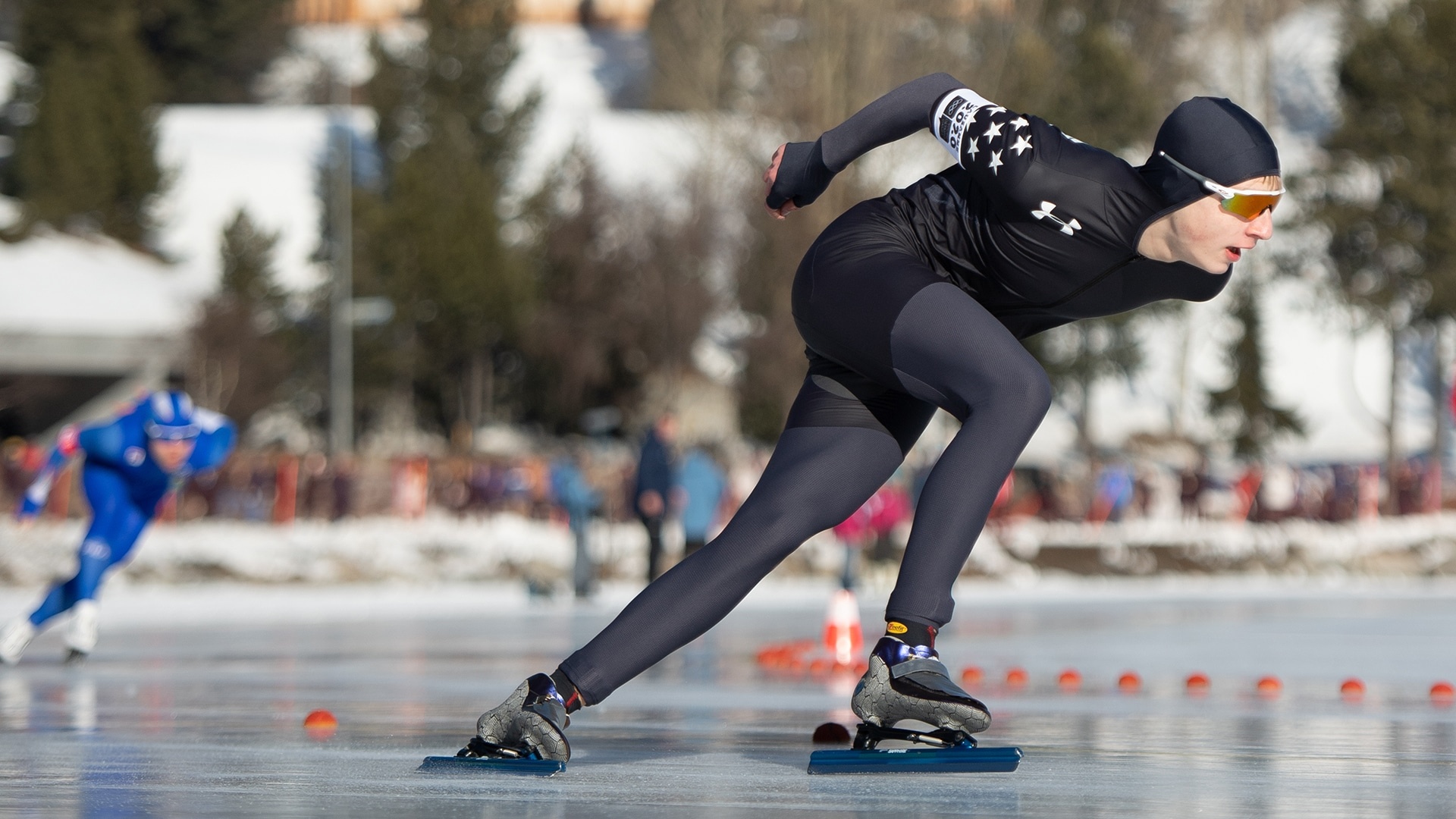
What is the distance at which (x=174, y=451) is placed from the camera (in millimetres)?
9305

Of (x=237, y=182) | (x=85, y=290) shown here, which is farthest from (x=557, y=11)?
(x=85, y=290)

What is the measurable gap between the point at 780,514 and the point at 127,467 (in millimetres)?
6594

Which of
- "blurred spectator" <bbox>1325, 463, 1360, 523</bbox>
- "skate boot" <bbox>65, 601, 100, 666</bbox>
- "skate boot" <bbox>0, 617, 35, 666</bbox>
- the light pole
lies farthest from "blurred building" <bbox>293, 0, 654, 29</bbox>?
"skate boot" <bbox>0, 617, 35, 666</bbox>

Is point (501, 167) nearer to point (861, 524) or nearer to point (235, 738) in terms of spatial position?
point (861, 524)

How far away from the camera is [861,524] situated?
65.5 ft

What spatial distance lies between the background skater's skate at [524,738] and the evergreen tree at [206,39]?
214 ft

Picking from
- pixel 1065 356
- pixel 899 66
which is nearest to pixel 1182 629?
pixel 899 66

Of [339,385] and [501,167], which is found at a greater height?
[501,167]

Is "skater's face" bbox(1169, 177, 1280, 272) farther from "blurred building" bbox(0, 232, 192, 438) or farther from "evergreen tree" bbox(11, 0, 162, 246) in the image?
"evergreen tree" bbox(11, 0, 162, 246)

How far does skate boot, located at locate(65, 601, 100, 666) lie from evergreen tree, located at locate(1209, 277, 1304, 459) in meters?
42.7

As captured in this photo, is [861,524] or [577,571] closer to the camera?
[577,571]

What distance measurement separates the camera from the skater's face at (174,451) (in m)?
9.30

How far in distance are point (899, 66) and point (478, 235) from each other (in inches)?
795

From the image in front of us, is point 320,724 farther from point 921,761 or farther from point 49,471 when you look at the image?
point 49,471
